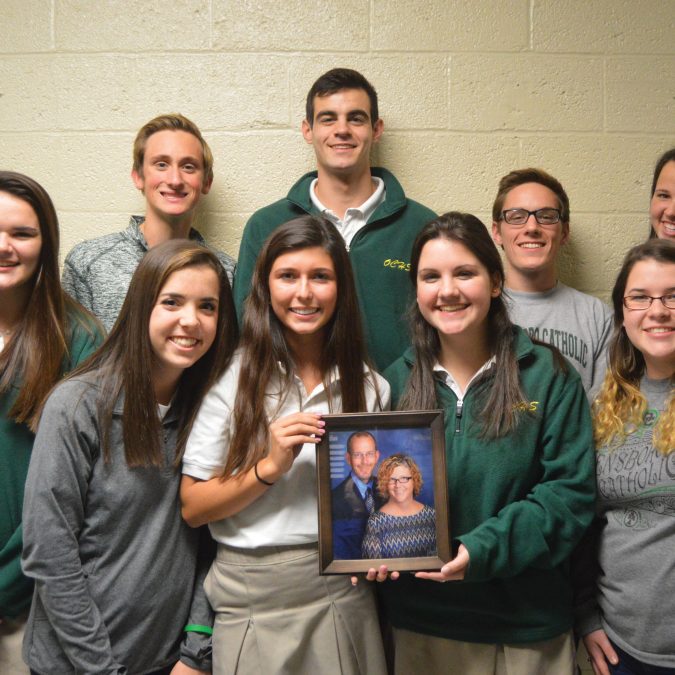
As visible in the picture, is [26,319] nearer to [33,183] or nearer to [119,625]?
[33,183]

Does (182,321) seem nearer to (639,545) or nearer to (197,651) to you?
(197,651)

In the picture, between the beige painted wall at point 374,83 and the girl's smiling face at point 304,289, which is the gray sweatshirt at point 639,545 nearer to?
the girl's smiling face at point 304,289

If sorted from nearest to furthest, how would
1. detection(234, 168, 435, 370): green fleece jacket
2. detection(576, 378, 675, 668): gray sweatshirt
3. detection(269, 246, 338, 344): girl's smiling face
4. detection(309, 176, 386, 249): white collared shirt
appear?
detection(576, 378, 675, 668): gray sweatshirt, detection(269, 246, 338, 344): girl's smiling face, detection(234, 168, 435, 370): green fleece jacket, detection(309, 176, 386, 249): white collared shirt

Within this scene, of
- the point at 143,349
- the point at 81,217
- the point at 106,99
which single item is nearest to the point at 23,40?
the point at 106,99

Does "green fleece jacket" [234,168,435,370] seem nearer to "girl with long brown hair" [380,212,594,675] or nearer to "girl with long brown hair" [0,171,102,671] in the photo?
"girl with long brown hair" [380,212,594,675]

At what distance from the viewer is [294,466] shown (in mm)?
1950

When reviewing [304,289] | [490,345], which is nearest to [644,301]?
[490,345]

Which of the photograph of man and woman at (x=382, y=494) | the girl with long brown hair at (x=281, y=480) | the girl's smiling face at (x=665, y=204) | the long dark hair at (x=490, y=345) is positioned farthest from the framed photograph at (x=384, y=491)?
the girl's smiling face at (x=665, y=204)

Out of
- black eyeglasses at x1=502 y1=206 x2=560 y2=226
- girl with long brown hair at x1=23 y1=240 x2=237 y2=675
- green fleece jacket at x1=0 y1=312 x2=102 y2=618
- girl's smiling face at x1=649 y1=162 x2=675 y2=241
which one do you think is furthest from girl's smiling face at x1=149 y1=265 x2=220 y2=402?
girl's smiling face at x1=649 y1=162 x2=675 y2=241

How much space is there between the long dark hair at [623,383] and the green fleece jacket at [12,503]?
172 cm

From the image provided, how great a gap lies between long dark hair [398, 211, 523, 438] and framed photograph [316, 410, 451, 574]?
0.69ft

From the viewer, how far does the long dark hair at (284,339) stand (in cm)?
198

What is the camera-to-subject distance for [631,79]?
311cm

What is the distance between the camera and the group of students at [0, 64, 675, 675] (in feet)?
6.16
